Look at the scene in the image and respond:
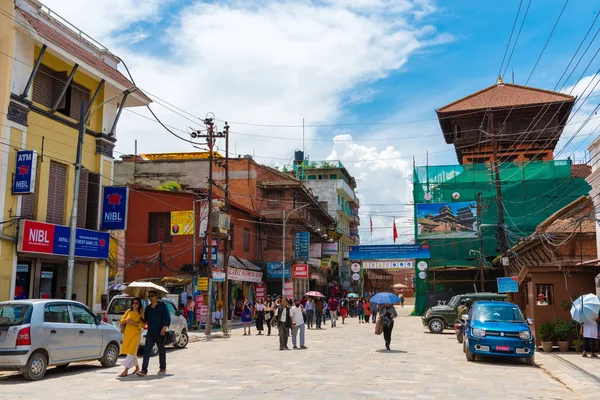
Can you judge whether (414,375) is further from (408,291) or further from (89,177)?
(408,291)

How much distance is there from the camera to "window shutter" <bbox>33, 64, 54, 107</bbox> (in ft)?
71.3

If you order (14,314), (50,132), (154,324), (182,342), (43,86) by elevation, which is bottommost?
(182,342)

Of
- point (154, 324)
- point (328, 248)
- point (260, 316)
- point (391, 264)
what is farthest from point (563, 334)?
point (328, 248)

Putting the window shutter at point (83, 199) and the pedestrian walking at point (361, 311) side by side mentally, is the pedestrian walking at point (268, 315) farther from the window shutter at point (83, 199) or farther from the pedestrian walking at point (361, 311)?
the pedestrian walking at point (361, 311)

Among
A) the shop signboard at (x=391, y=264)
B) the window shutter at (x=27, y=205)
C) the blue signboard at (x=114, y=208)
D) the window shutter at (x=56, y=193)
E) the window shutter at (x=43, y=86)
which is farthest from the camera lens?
the shop signboard at (x=391, y=264)

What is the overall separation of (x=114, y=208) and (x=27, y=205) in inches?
161

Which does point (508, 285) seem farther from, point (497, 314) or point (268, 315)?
point (268, 315)

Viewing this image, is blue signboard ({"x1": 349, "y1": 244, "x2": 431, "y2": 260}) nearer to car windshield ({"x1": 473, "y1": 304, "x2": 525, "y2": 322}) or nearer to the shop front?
the shop front

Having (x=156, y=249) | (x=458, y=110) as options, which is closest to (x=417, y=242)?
(x=458, y=110)

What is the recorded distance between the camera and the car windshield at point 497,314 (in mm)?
16891

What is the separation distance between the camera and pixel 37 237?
20547 mm

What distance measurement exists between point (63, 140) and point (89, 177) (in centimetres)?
235

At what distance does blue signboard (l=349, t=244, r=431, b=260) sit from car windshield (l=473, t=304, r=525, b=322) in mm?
31826

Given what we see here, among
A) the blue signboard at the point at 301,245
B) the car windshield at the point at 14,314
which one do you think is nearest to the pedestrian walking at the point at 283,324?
the car windshield at the point at 14,314
